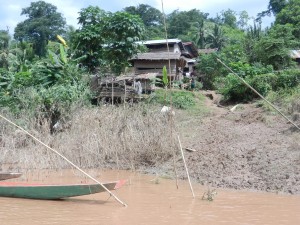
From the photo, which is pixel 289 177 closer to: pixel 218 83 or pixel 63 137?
pixel 63 137

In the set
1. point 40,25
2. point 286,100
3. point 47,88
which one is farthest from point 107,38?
point 40,25

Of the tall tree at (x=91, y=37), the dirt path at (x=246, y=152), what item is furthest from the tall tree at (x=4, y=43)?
the dirt path at (x=246, y=152)

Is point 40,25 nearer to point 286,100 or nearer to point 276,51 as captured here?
point 276,51

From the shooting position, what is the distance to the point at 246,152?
11.5 m

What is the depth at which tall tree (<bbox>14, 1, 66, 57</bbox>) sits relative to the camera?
53.1m

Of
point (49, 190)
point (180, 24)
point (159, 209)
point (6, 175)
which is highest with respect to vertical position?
point (180, 24)

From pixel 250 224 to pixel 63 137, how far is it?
22.1ft

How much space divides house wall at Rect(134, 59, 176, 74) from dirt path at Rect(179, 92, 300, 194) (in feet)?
37.1

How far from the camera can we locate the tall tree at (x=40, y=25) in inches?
2089

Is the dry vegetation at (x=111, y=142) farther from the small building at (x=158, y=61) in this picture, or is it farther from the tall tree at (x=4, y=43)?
the tall tree at (x=4, y=43)

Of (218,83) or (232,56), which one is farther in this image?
(232,56)

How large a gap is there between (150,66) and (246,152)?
54.0 feet

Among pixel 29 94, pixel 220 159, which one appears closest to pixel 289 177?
pixel 220 159

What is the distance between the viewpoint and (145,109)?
1265cm
